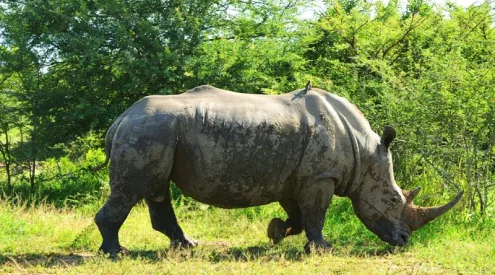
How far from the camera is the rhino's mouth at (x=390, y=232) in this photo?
7488 millimetres

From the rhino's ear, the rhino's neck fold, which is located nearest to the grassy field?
the rhino's neck fold

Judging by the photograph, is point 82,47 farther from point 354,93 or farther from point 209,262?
point 209,262

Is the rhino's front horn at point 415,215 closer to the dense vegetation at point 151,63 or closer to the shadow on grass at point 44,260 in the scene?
the dense vegetation at point 151,63

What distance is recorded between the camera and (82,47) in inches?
436

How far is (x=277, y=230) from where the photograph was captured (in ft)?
25.5

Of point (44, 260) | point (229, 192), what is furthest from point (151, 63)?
point (44, 260)

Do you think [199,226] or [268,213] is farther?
[268,213]

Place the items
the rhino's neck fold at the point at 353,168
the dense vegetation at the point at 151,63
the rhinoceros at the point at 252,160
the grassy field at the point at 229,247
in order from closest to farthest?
the grassy field at the point at 229,247 → the rhinoceros at the point at 252,160 → the rhino's neck fold at the point at 353,168 → the dense vegetation at the point at 151,63

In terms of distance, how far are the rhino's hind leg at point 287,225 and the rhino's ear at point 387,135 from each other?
1186mm

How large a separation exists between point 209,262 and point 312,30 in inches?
281

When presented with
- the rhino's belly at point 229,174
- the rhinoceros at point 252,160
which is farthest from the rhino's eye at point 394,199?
the rhino's belly at point 229,174

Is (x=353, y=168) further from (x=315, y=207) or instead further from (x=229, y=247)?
(x=229, y=247)

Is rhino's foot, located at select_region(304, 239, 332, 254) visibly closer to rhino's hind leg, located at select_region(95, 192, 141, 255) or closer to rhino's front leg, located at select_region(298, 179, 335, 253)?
rhino's front leg, located at select_region(298, 179, 335, 253)

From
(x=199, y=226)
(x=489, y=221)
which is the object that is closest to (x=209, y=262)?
(x=199, y=226)
